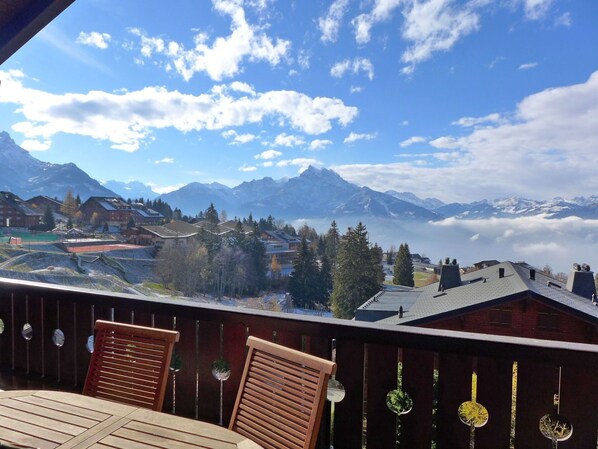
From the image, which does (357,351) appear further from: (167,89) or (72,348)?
(167,89)

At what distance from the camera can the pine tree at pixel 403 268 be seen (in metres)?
12.3

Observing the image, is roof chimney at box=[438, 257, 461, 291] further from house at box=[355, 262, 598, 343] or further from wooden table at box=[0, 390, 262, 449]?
wooden table at box=[0, 390, 262, 449]

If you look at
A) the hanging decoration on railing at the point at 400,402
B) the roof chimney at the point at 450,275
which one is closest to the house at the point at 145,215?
the roof chimney at the point at 450,275

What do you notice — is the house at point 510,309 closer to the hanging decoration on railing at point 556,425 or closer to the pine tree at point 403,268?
the pine tree at point 403,268

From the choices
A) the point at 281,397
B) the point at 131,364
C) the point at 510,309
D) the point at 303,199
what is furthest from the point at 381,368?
the point at 303,199

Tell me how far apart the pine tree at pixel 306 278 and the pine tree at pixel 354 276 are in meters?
0.61

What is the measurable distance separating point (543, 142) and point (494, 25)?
1031 centimetres

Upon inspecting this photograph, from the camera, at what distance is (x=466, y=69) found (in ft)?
62.8

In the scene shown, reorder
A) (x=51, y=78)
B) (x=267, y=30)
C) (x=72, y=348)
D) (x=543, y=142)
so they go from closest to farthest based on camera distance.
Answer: (x=72, y=348)
(x=51, y=78)
(x=267, y=30)
(x=543, y=142)

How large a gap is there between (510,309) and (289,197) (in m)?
27.4

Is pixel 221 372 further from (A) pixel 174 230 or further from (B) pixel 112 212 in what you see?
(A) pixel 174 230

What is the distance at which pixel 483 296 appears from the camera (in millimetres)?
9688

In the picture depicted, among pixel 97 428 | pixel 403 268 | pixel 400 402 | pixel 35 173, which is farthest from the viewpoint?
pixel 35 173

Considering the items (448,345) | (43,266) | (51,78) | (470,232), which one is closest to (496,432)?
(448,345)
